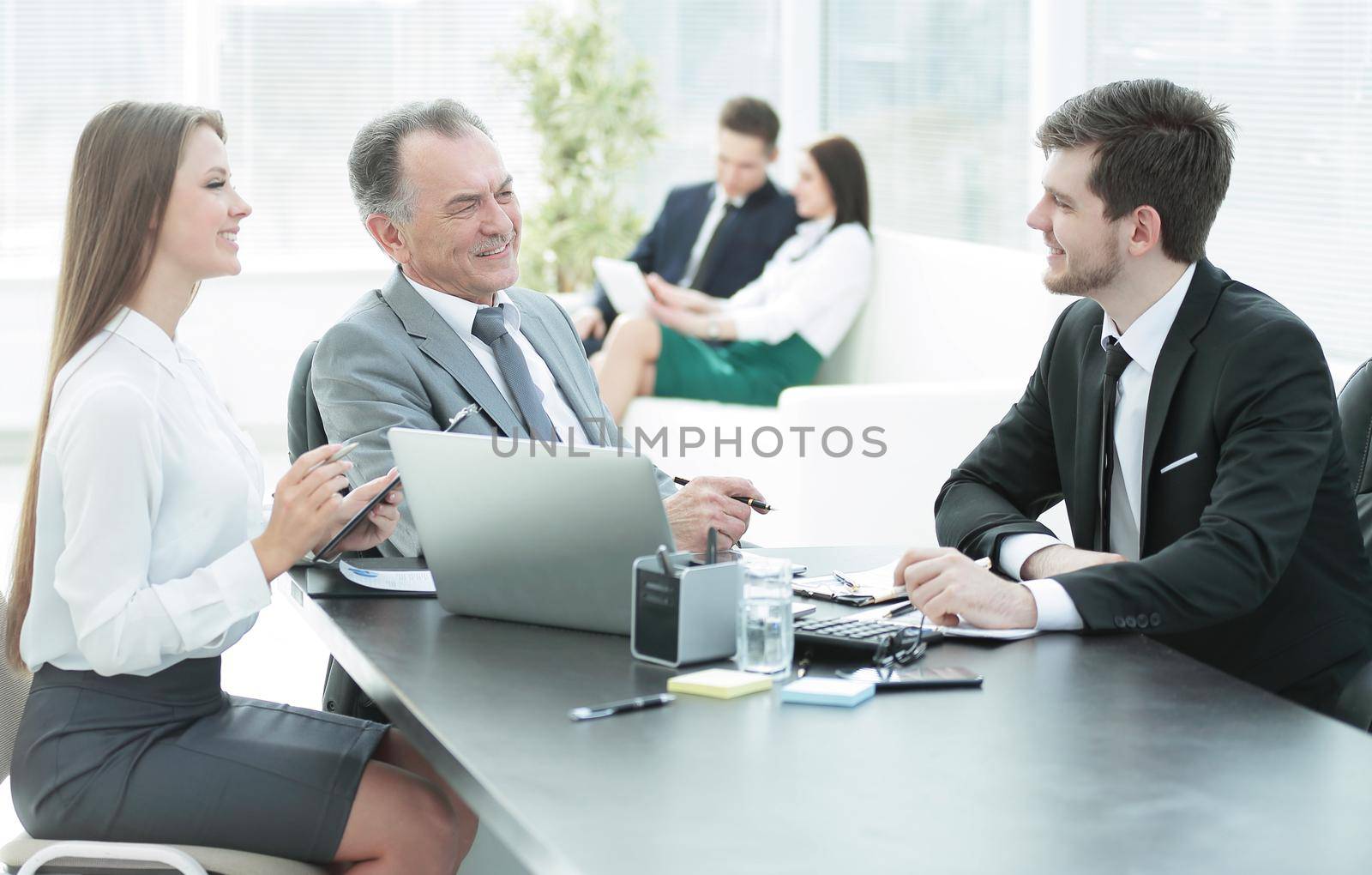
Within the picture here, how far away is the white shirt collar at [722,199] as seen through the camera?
5473mm

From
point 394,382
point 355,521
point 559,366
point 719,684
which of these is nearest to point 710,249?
point 559,366

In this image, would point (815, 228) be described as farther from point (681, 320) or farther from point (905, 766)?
point (905, 766)

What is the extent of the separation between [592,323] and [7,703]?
12.5ft

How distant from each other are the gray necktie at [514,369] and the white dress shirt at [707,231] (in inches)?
126

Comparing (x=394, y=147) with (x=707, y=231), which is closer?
(x=394, y=147)

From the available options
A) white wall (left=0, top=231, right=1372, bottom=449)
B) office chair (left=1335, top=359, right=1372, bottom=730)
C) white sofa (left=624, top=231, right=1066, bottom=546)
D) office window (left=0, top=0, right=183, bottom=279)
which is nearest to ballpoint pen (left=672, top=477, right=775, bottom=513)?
office chair (left=1335, top=359, right=1372, bottom=730)

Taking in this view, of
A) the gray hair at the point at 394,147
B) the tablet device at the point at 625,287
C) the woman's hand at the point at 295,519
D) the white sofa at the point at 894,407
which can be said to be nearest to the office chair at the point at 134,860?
the woman's hand at the point at 295,519

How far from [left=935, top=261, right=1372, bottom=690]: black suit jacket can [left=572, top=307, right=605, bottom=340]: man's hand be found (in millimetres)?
3358

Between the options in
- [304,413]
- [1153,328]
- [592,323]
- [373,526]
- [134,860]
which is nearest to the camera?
[134,860]

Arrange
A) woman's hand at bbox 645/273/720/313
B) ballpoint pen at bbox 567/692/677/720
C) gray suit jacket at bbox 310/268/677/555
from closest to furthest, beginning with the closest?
ballpoint pen at bbox 567/692/677/720
gray suit jacket at bbox 310/268/677/555
woman's hand at bbox 645/273/720/313

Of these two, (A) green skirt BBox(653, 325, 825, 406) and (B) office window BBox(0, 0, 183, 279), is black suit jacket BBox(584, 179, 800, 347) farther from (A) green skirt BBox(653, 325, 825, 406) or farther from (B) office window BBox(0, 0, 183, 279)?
(B) office window BBox(0, 0, 183, 279)

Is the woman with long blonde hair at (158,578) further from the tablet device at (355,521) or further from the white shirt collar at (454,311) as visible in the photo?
the white shirt collar at (454,311)

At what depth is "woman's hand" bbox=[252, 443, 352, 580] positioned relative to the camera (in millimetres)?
1624

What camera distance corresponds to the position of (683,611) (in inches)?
60.0
